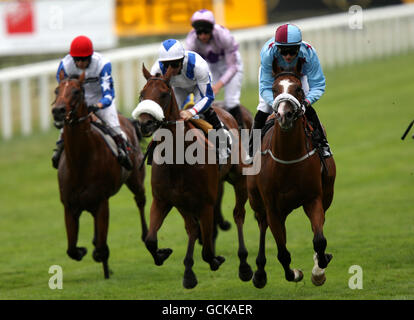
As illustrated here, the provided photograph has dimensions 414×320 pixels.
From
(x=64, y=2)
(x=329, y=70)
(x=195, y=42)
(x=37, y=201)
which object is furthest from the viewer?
(x=329, y=70)

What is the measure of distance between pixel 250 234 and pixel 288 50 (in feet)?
17.3

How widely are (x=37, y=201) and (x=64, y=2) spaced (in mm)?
7266

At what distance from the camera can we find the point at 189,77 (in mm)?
8430

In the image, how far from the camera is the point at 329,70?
24.2 m

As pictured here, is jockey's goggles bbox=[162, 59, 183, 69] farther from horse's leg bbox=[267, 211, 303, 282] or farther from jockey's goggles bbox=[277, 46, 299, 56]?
horse's leg bbox=[267, 211, 303, 282]

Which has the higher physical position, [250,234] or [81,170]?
[81,170]

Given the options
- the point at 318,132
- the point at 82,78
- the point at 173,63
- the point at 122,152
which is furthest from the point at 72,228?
the point at 318,132

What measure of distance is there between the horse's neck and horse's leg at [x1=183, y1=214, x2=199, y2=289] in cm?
125

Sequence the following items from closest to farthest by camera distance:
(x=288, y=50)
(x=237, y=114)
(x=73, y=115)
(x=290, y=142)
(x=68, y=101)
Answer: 1. (x=290, y=142)
2. (x=288, y=50)
3. (x=68, y=101)
4. (x=73, y=115)
5. (x=237, y=114)

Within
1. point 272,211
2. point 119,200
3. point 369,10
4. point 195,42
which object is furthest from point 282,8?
point 272,211

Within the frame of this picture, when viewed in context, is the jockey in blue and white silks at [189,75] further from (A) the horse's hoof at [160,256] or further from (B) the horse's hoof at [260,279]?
(B) the horse's hoof at [260,279]

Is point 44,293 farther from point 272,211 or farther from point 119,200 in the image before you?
point 119,200

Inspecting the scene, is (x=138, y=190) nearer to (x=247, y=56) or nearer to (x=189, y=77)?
(x=189, y=77)

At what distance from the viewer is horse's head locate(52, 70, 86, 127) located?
26.6 ft
